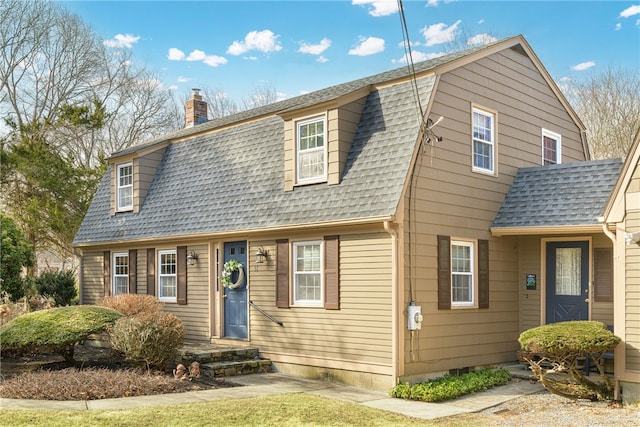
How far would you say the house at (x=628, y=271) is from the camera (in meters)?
9.30

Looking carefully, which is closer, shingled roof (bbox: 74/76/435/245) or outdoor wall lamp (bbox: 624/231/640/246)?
outdoor wall lamp (bbox: 624/231/640/246)

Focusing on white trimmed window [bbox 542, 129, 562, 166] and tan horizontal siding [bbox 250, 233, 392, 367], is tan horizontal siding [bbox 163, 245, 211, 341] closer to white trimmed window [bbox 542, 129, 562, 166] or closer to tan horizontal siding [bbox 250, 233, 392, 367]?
tan horizontal siding [bbox 250, 233, 392, 367]

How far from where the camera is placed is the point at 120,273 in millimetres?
16906

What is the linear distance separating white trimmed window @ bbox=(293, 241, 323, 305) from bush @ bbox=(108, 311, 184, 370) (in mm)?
2382

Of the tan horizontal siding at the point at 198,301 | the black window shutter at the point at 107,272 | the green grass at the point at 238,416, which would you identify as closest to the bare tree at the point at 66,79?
the black window shutter at the point at 107,272

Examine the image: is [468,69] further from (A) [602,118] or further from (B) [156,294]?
(A) [602,118]

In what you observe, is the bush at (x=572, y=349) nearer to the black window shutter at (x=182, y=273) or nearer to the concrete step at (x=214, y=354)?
the concrete step at (x=214, y=354)

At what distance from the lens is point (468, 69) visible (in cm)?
1231

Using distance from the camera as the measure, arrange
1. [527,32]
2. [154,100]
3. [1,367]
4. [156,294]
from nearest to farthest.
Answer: [1,367]
[156,294]
[527,32]
[154,100]

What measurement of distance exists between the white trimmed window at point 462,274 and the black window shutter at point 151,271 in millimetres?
7696

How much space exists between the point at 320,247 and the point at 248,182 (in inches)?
113

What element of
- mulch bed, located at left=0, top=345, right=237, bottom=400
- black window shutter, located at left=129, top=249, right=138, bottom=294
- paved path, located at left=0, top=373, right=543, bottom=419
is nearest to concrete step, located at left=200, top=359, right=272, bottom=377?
mulch bed, located at left=0, top=345, right=237, bottom=400

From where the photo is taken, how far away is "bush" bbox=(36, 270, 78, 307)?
1923cm

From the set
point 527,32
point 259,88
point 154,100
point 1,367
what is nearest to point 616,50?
point 527,32
